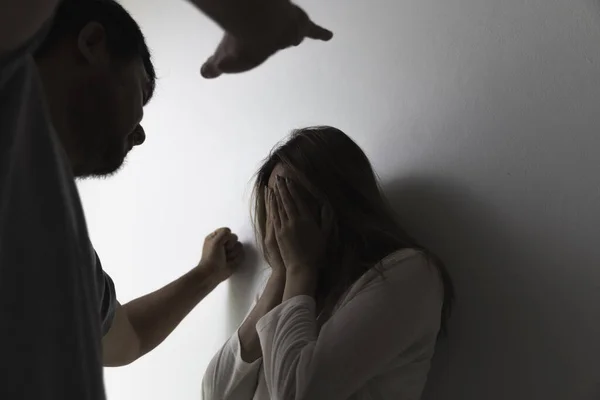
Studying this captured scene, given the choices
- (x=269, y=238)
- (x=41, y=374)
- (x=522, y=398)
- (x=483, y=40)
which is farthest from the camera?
(x=269, y=238)

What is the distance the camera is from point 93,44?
29.4 inches

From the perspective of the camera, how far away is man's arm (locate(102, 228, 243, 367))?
47.9 inches

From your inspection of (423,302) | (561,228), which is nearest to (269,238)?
(423,302)

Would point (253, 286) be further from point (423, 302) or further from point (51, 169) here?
point (51, 169)

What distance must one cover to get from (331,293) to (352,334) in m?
0.15

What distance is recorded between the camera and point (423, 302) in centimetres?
87

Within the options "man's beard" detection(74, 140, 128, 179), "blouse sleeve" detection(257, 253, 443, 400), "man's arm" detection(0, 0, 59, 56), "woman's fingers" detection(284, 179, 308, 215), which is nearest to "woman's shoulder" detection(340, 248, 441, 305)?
"blouse sleeve" detection(257, 253, 443, 400)

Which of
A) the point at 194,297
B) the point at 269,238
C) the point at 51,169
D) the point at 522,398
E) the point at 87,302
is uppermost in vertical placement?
the point at 51,169

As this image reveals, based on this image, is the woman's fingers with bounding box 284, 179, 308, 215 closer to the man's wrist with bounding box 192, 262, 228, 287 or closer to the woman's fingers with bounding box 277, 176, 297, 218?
the woman's fingers with bounding box 277, 176, 297, 218

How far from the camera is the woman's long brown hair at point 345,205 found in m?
0.97

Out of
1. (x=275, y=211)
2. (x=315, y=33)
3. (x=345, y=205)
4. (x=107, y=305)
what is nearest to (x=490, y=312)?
(x=345, y=205)

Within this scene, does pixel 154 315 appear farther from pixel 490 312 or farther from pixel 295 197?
pixel 490 312

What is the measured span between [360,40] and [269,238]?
16.3 inches

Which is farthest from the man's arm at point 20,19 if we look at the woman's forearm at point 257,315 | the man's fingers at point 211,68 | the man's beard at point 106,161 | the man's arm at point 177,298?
the man's arm at point 177,298
